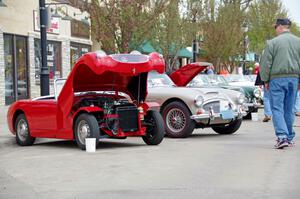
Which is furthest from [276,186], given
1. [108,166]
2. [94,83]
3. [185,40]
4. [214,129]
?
[185,40]

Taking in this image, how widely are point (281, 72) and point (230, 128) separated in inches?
132

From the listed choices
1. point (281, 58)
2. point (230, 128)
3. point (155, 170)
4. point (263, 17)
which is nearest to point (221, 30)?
point (263, 17)

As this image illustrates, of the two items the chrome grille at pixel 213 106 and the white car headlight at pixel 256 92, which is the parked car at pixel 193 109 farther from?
the white car headlight at pixel 256 92

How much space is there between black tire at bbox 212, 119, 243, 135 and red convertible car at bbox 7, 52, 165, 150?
234 centimetres

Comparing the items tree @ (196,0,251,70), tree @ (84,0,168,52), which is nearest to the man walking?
tree @ (84,0,168,52)

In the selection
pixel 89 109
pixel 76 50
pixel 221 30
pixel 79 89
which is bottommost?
pixel 89 109

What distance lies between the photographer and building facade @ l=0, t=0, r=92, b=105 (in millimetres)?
21594

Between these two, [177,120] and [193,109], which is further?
[177,120]

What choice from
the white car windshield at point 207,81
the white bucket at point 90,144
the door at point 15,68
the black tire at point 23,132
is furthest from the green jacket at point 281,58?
the door at point 15,68

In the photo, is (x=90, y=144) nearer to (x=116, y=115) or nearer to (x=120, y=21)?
(x=116, y=115)

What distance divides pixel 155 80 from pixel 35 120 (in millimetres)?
3314

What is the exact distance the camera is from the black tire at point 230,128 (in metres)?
12.1

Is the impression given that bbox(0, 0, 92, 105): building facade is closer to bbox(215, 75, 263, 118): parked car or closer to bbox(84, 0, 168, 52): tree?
bbox(84, 0, 168, 52): tree

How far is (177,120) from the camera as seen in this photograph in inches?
455
